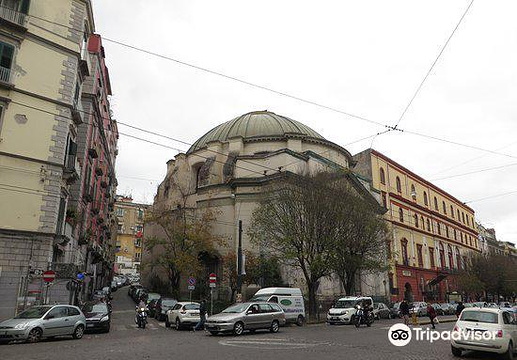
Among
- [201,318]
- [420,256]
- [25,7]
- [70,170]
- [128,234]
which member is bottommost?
[201,318]

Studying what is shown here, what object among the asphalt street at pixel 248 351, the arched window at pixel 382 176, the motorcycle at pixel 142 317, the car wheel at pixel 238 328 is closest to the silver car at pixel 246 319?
the car wheel at pixel 238 328

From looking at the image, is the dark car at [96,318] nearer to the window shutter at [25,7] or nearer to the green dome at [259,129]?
the window shutter at [25,7]

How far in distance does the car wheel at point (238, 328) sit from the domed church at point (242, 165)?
694 inches

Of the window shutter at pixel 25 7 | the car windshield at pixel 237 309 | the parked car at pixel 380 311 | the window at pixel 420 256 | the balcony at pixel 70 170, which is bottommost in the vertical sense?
the parked car at pixel 380 311

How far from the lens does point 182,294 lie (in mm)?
40000

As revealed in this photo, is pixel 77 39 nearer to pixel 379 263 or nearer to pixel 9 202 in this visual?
pixel 9 202

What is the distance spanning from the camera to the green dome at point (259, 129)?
146 ft

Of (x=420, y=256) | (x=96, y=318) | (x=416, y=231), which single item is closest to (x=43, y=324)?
(x=96, y=318)

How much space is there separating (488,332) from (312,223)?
1590 cm

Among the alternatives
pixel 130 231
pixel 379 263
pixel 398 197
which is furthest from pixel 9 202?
pixel 130 231

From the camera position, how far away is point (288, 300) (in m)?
23.5

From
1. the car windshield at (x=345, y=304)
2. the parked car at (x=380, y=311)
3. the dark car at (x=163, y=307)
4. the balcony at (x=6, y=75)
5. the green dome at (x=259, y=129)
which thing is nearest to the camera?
the balcony at (x=6, y=75)

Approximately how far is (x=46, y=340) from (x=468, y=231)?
241ft

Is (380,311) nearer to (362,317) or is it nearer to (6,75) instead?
(362,317)
